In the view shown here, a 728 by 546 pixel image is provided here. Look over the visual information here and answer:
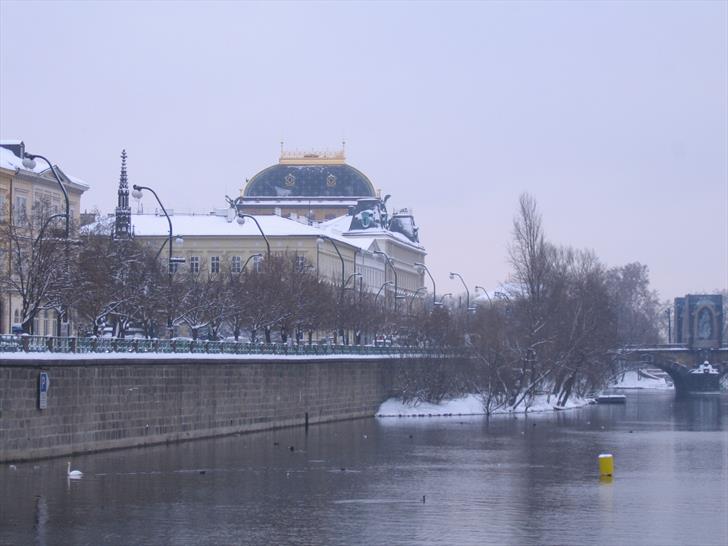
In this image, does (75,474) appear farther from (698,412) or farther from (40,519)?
(698,412)

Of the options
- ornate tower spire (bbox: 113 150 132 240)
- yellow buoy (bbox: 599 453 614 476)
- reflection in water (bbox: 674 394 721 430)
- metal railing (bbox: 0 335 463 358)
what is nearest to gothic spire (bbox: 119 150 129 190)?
ornate tower spire (bbox: 113 150 132 240)

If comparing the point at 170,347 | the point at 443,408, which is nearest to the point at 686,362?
the point at 443,408

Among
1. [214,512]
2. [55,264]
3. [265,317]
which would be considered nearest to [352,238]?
[265,317]

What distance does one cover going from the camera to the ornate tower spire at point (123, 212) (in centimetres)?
7562

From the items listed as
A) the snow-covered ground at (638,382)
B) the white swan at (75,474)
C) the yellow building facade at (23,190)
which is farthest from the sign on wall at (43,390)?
the snow-covered ground at (638,382)

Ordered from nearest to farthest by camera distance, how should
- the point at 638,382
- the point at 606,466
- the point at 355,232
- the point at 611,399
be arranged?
the point at 606,466, the point at 611,399, the point at 355,232, the point at 638,382

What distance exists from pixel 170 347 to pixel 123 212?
19.9 m

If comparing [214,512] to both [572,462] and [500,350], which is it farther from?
[500,350]

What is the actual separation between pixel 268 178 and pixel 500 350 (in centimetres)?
9956

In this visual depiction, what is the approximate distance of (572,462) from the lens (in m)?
55.0

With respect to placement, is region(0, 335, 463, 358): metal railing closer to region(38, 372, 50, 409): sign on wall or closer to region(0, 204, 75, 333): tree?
region(38, 372, 50, 409): sign on wall

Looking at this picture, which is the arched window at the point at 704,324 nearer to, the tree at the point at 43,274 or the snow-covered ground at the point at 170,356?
the snow-covered ground at the point at 170,356

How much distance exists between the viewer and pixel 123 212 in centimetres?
7888

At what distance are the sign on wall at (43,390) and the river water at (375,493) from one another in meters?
1.82
